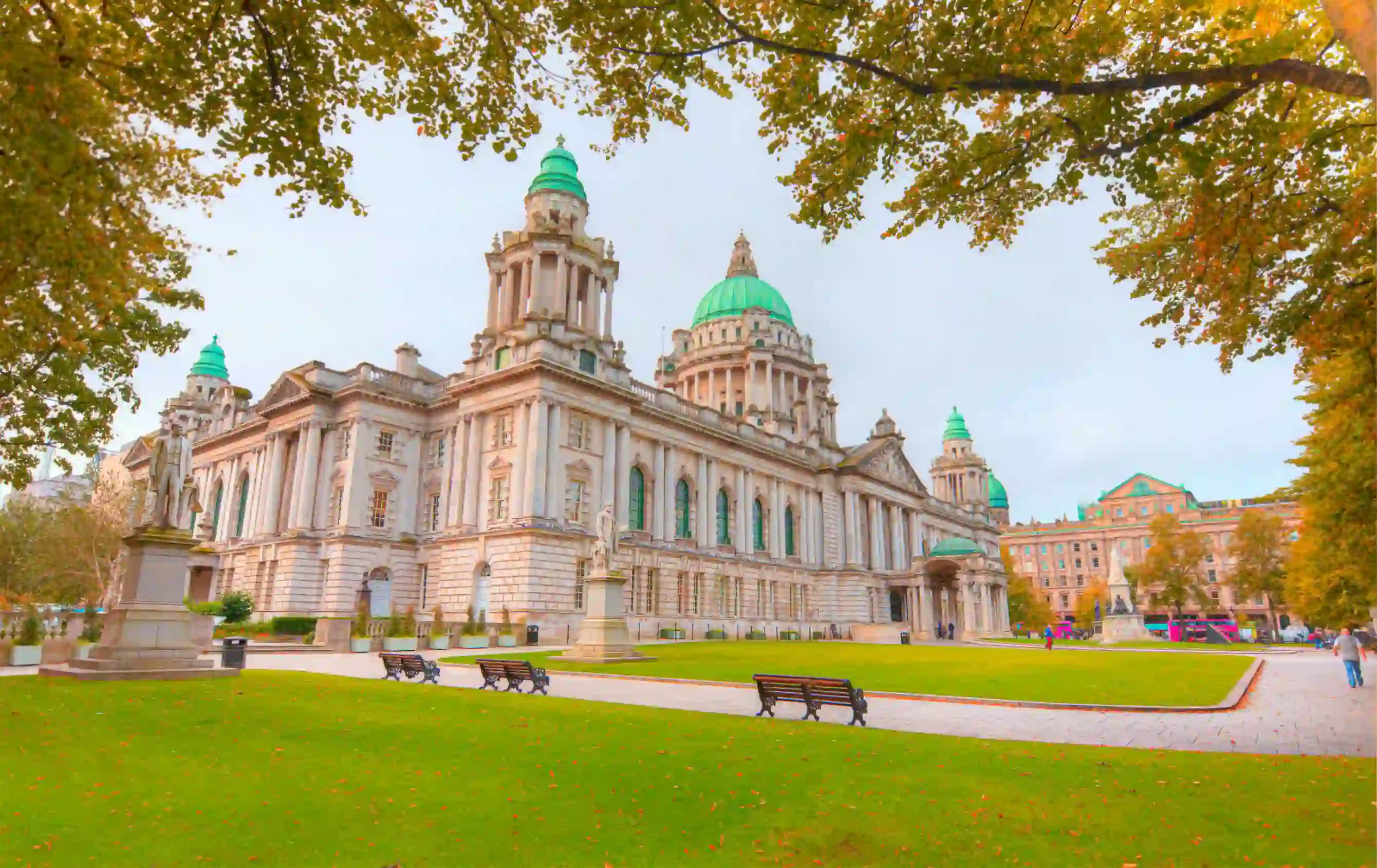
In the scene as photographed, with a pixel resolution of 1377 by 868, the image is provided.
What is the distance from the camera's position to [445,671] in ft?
76.0

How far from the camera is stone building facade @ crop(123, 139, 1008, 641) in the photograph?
4088cm

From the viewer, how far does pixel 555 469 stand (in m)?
40.8

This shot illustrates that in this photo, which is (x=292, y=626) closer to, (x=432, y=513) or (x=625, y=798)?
(x=432, y=513)

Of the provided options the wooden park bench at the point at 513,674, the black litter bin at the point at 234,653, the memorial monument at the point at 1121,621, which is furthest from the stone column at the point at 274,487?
the memorial monument at the point at 1121,621

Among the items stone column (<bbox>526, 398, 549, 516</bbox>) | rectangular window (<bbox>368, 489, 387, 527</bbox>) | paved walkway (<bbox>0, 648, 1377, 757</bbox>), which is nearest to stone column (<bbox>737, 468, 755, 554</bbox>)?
stone column (<bbox>526, 398, 549, 516</bbox>)

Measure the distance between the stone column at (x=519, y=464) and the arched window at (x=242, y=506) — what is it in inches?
866

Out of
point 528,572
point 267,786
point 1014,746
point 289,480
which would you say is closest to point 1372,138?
point 1014,746

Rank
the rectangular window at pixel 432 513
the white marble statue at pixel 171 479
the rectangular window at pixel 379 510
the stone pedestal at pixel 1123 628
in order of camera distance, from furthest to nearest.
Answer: the stone pedestal at pixel 1123 628 → the rectangular window at pixel 432 513 → the rectangular window at pixel 379 510 → the white marble statue at pixel 171 479

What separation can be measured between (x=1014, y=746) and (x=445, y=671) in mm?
17428

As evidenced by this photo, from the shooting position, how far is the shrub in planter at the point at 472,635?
33281 millimetres

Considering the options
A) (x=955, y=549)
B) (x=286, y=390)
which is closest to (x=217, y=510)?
(x=286, y=390)

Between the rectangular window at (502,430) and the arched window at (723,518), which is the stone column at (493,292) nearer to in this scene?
the rectangular window at (502,430)

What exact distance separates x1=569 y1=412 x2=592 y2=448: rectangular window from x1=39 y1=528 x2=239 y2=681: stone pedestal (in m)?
25.3

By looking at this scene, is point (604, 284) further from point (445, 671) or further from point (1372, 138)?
point (1372, 138)
